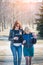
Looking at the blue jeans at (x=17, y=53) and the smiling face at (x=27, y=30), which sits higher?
the smiling face at (x=27, y=30)

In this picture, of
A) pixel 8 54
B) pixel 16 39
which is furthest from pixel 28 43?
pixel 8 54

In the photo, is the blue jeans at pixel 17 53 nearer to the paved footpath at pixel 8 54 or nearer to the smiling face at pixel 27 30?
the paved footpath at pixel 8 54

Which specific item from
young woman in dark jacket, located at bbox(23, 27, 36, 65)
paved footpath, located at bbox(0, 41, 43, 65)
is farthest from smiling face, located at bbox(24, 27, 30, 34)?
paved footpath, located at bbox(0, 41, 43, 65)

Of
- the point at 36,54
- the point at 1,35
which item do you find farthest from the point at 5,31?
the point at 36,54

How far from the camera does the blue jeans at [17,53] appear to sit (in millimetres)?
3908

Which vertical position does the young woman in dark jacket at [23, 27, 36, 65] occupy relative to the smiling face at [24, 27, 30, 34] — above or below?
below

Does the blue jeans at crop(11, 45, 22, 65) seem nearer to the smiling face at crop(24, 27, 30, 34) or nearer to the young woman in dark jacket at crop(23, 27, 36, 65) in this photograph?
the young woman in dark jacket at crop(23, 27, 36, 65)

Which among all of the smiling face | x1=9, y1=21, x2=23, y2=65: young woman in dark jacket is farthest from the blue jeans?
the smiling face

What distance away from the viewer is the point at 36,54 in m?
3.98

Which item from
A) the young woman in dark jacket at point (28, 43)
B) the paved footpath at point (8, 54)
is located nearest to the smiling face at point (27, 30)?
the young woman in dark jacket at point (28, 43)

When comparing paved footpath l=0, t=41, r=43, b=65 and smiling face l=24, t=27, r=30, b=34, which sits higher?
smiling face l=24, t=27, r=30, b=34

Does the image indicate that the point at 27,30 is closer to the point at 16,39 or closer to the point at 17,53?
the point at 16,39

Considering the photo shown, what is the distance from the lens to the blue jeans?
391cm

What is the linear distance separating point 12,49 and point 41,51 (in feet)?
1.66
